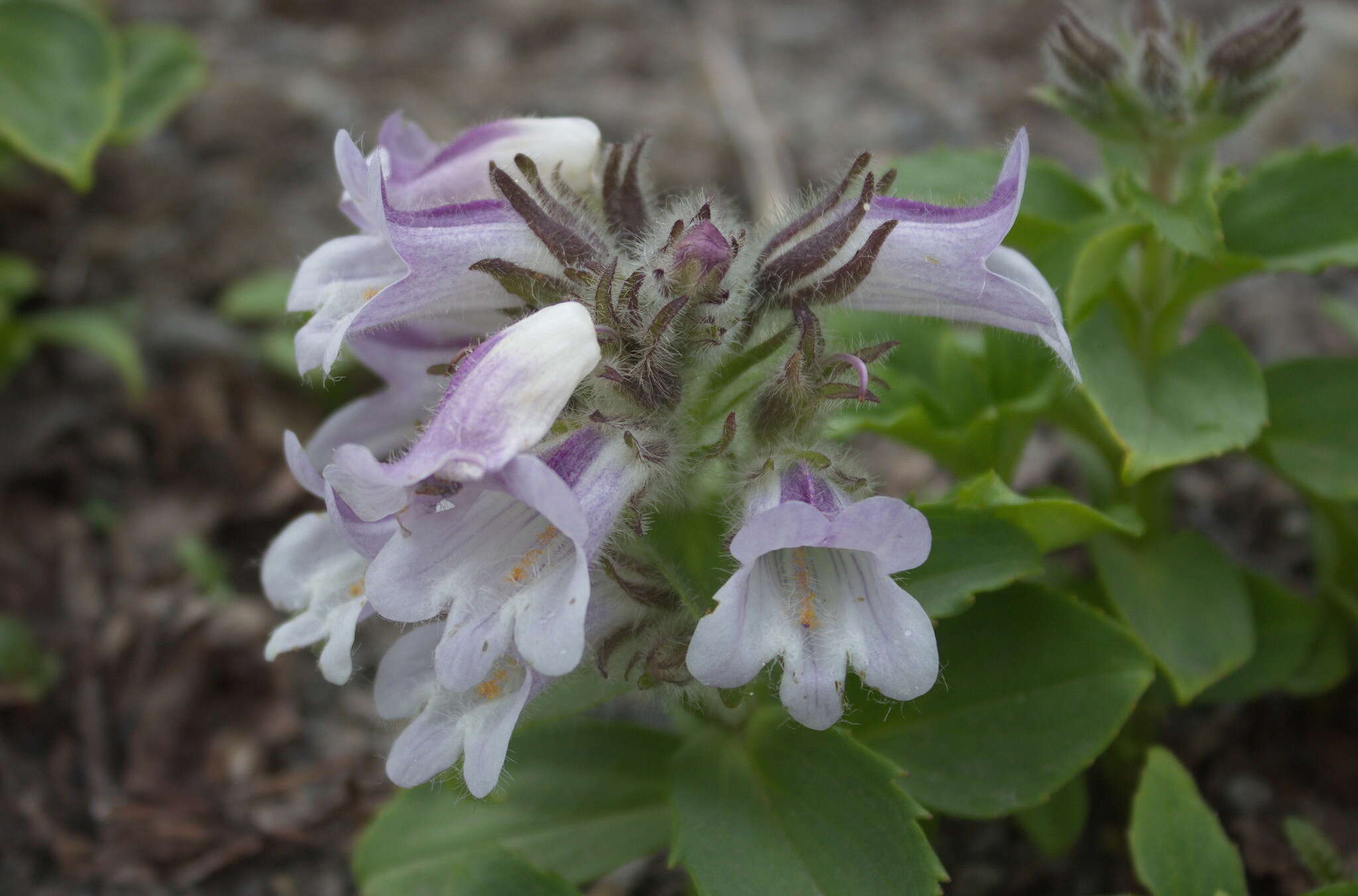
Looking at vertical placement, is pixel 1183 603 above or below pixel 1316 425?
below

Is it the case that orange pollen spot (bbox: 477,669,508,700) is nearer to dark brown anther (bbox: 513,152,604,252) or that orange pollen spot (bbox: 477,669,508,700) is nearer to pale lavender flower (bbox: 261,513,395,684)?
pale lavender flower (bbox: 261,513,395,684)

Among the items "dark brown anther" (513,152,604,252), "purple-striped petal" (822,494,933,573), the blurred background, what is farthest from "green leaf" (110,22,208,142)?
"purple-striped petal" (822,494,933,573)

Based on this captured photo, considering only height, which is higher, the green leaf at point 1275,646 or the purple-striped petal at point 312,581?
the purple-striped petal at point 312,581

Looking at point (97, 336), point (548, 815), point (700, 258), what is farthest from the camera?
point (97, 336)

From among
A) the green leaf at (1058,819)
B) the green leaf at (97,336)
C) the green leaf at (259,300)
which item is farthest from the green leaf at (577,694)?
the green leaf at (97,336)

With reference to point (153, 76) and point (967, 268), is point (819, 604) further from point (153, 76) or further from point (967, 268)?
point (153, 76)

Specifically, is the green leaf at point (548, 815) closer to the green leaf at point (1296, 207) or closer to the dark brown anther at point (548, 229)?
the dark brown anther at point (548, 229)

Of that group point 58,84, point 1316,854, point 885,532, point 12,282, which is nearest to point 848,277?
point 885,532
